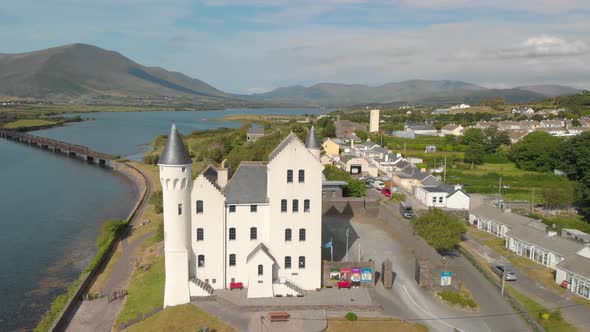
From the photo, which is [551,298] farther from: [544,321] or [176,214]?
[176,214]

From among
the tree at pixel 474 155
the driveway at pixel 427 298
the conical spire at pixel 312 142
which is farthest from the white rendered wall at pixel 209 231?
the tree at pixel 474 155

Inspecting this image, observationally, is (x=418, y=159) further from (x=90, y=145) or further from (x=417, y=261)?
(x=90, y=145)

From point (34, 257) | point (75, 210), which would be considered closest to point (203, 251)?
point (34, 257)

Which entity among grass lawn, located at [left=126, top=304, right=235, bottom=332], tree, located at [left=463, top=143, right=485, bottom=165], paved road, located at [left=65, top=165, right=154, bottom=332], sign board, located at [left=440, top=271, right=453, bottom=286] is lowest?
paved road, located at [left=65, top=165, right=154, bottom=332]

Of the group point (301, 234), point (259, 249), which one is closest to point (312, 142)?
point (301, 234)

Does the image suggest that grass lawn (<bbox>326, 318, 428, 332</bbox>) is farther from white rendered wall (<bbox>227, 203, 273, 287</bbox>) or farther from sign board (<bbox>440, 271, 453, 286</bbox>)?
white rendered wall (<bbox>227, 203, 273, 287</bbox>)

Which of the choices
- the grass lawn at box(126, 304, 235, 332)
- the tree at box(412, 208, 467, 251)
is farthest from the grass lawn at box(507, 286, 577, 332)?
the grass lawn at box(126, 304, 235, 332)
